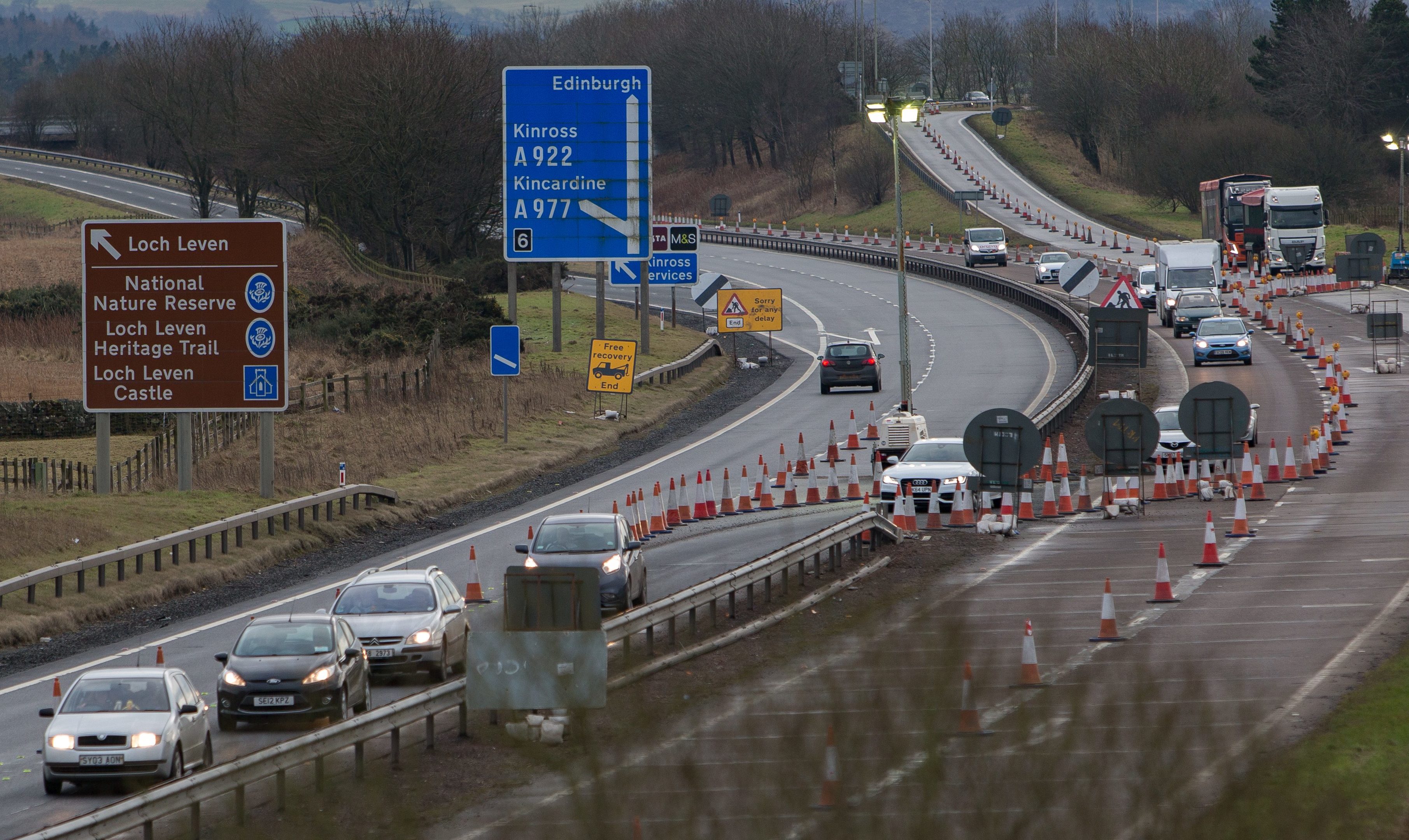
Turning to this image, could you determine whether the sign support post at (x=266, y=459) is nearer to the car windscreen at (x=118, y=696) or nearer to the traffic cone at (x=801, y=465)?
the traffic cone at (x=801, y=465)

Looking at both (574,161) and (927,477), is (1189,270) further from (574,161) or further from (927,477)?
(927,477)

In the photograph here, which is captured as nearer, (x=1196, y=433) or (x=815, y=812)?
(x=815, y=812)

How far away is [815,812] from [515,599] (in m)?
8.91

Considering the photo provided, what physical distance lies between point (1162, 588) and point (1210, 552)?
10.3ft

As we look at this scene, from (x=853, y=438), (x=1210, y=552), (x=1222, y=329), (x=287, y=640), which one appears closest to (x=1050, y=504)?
(x=1210, y=552)

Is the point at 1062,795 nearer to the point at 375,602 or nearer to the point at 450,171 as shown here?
the point at 375,602

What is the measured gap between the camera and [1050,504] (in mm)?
27234

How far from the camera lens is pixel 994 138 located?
13362cm

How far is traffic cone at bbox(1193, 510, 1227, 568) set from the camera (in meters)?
21.0

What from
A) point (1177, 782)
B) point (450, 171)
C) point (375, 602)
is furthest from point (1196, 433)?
point (450, 171)

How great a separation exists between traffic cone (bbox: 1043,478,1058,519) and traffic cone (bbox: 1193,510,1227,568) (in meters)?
5.33

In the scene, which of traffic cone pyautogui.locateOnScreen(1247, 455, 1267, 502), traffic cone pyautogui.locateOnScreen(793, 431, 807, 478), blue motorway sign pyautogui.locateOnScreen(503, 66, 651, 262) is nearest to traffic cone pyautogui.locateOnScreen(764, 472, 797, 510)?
traffic cone pyautogui.locateOnScreen(793, 431, 807, 478)

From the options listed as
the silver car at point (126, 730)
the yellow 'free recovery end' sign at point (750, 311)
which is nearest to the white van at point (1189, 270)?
the yellow 'free recovery end' sign at point (750, 311)

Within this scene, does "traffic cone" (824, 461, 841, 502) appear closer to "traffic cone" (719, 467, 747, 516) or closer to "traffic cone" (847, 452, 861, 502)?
"traffic cone" (847, 452, 861, 502)
